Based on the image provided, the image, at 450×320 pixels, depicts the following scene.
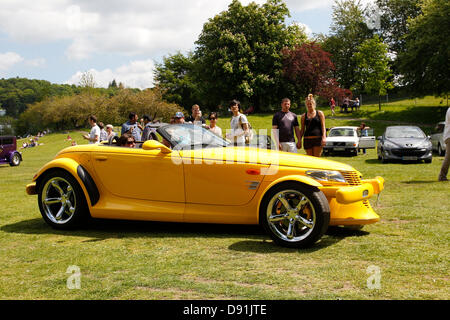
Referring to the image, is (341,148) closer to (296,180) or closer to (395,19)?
(296,180)

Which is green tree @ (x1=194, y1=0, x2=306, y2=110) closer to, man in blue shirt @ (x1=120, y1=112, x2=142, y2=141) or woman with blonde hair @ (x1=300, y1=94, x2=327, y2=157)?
man in blue shirt @ (x1=120, y1=112, x2=142, y2=141)

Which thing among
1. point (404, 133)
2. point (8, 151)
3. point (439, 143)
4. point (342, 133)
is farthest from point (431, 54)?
point (8, 151)

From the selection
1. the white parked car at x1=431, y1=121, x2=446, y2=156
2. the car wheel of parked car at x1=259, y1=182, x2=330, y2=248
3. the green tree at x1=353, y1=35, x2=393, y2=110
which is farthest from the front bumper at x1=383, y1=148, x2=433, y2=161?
the green tree at x1=353, y1=35, x2=393, y2=110

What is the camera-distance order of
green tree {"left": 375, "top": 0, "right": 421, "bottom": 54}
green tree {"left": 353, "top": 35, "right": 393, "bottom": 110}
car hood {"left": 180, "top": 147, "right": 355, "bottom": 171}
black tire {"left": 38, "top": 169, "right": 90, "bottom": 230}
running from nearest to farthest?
car hood {"left": 180, "top": 147, "right": 355, "bottom": 171}
black tire {"left": 38, "top": 169, "right": 90, "bottom": 230}
green tree {"left": 353, "top": 35, "right": 393, "bottom": 110}
green tree {"left": 375, "top": 0, "right": 421, "bottom": 54}

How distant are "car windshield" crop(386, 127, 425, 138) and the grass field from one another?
34.9 feet

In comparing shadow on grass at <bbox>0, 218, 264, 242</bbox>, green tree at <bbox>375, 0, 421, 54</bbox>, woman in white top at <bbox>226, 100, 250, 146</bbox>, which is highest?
green tree at <bbox>375, 0, 421, 54</bbox>

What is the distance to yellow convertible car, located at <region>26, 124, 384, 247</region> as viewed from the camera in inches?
194

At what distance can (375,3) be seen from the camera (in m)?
65.9

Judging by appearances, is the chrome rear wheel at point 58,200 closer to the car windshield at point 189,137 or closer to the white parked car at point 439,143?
the car windshield at point 189,137
